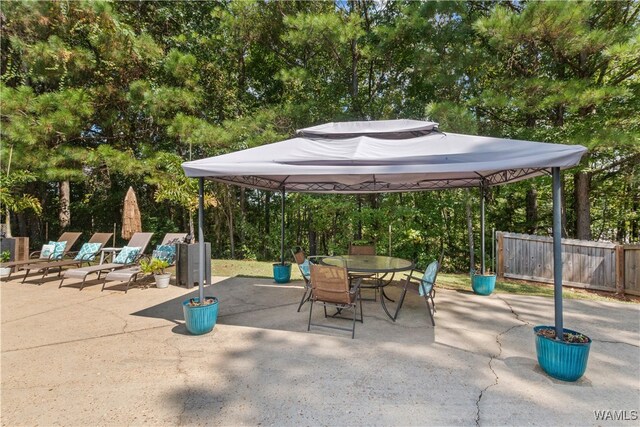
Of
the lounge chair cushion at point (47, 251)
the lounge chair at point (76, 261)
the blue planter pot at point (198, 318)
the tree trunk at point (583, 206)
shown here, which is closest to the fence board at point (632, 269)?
the tree trunk at point (583, 206)

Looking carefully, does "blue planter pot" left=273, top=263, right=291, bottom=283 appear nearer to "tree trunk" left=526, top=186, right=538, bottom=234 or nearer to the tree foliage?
the tree foliage

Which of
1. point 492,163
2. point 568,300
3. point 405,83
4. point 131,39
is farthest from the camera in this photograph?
point 405,83

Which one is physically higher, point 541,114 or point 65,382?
point 541,114

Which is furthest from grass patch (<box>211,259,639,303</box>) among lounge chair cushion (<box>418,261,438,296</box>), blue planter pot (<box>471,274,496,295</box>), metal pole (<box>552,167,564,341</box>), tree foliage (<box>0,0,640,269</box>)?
metal pole (<box>552,167,564,341</box>)

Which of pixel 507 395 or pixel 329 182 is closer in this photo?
pixel 507 395

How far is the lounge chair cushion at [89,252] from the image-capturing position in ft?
23.4

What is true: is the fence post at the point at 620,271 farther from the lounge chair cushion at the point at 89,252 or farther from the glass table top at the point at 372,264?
the lounge chair cushion at the point at 89,252

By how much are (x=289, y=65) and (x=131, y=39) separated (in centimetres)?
484

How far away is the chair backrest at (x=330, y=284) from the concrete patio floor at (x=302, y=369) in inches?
17.3

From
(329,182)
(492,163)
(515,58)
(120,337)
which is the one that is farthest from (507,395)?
(515,58)

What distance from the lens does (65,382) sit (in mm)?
2709

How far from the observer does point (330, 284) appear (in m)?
3.72

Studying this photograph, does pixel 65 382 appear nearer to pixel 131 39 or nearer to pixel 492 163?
pixel 492 163

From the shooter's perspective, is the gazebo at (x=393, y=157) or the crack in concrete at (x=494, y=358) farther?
the gazebo at (x=393, y=157)
